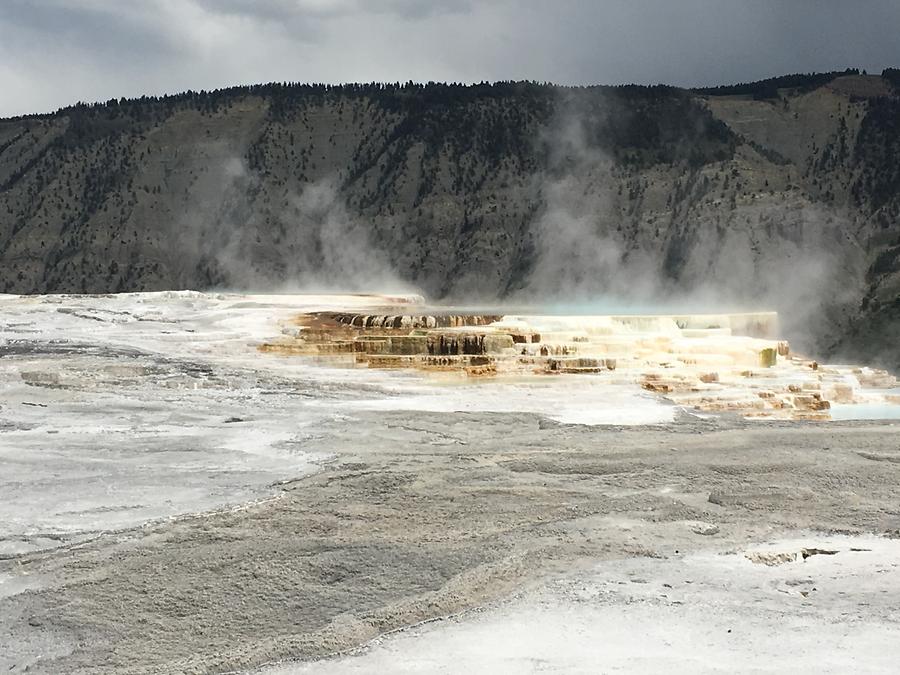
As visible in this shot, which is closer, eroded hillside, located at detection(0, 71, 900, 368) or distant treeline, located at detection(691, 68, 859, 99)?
eroded hillside, located at detection(0, 71, 900, 368)

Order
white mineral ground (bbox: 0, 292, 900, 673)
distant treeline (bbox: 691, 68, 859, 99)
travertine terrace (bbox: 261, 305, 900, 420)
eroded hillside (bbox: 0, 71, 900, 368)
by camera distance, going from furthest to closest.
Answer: distant treeline (bbox: 691, 68, 859, 99) < eroded hillside (bbox: 0, 71, 900, 368) < travertine terrace (bbox: 261, 305, 900, 420) < white mineral ground (bbox: 0, 292, 900, 673)

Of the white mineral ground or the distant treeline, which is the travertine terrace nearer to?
the white mineral ground

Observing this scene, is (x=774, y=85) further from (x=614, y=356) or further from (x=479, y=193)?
(x=614, y=356)

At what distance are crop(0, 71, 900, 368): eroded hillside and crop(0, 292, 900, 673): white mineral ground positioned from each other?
25424 millimetres

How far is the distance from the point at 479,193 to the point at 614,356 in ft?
100.0

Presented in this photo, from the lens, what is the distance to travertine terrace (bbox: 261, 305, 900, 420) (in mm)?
9984

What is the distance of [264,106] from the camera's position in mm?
48156

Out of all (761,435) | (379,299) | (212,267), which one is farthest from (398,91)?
(761,435)

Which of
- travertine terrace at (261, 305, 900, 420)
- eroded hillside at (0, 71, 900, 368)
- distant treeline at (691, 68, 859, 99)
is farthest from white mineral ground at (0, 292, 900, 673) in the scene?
distant treeline at (691, 68, 859, 99)

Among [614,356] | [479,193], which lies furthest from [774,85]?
[614,356]

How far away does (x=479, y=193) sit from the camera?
134 ft

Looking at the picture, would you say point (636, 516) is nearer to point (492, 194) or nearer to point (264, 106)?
point (492, 194)

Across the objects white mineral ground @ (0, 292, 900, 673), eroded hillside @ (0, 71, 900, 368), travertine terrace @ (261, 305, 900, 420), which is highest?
eroded hillside @ (0, 71, 900, 368)

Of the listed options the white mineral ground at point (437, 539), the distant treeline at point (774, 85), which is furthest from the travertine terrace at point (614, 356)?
the distant treeline at point (774, 85)
